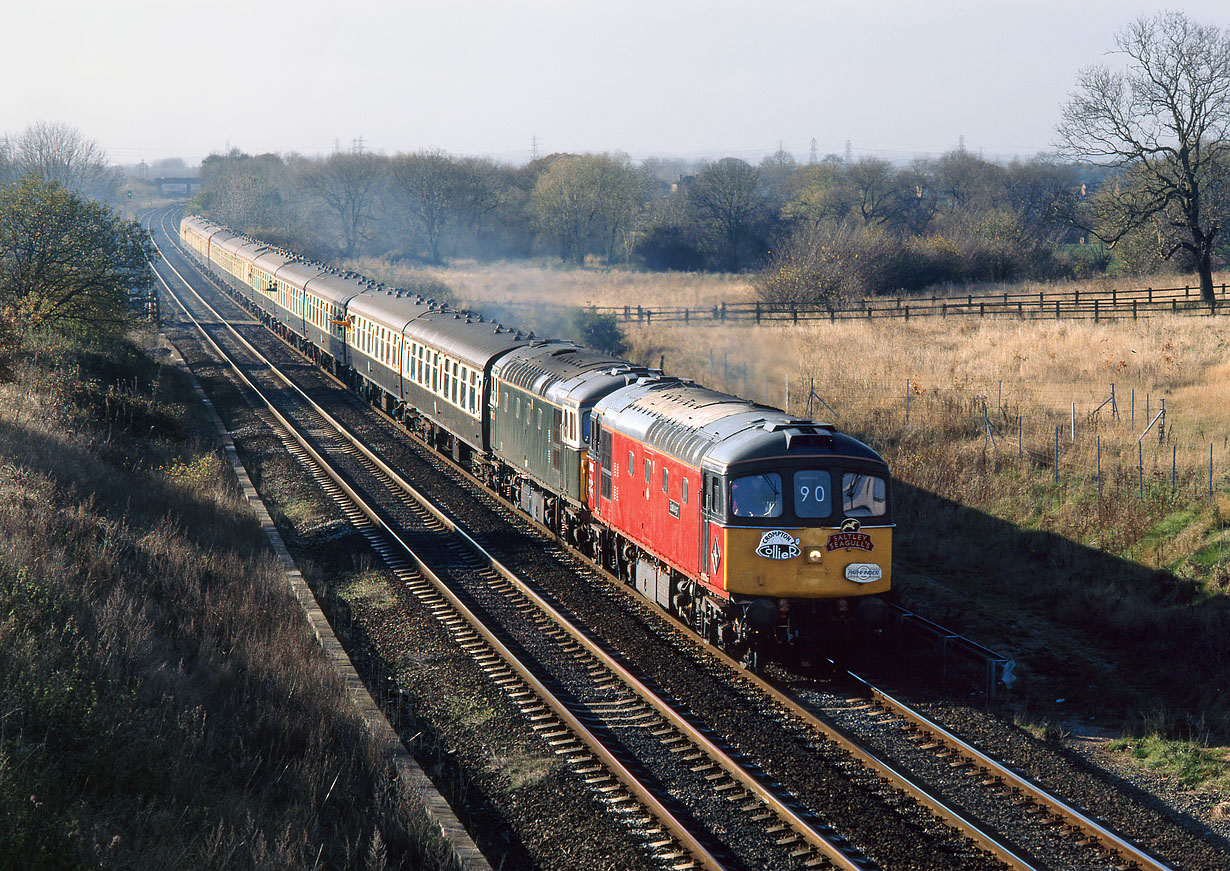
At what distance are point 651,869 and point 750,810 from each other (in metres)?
1.44

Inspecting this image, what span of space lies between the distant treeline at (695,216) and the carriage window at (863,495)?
4329cm

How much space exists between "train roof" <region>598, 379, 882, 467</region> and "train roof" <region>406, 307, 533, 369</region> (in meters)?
7.55

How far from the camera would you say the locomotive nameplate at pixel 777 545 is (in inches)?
539

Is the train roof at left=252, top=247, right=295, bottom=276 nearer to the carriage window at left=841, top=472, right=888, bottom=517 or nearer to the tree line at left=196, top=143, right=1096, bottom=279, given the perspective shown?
the tree line at left=196, top=143, right=1096, bottom=279

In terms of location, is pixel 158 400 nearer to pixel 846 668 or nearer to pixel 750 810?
pixel 846 668

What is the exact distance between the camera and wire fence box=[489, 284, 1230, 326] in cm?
4419

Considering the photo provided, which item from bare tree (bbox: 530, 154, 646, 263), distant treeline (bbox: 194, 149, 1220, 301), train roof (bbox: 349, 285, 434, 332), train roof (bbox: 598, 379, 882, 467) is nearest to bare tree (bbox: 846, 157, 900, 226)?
distant treeline (bbox: 194, 149, 1220, 301)

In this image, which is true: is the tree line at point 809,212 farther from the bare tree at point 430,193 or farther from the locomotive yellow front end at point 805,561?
the locomotive yellow front end at point 805,561

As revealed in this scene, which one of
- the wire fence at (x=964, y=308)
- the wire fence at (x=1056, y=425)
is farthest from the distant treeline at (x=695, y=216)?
the wire fence at (x=1056, y=425)

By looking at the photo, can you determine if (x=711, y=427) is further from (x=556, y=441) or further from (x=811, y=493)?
(x=556, y=441)

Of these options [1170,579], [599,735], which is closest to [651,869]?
[599,735]

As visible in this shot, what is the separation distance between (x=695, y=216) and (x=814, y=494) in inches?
3144

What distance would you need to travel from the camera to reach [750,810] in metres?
10.3

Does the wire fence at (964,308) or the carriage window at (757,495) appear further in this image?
the wire fence at (964,308)
